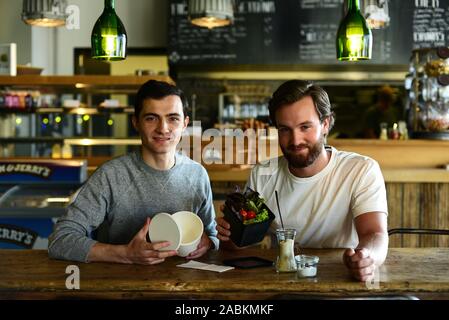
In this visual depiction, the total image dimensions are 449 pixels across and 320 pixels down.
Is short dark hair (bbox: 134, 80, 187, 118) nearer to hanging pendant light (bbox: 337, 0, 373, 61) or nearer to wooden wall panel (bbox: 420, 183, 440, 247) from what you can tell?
hanging pendant light (bbox: 337, 0, 373, 61)

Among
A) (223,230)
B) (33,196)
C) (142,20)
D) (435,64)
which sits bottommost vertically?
(33,196)

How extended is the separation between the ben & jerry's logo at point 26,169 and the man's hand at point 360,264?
223cm

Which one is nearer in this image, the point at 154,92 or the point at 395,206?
the point at 154,92

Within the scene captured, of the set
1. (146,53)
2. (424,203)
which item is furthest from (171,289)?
(146,53)

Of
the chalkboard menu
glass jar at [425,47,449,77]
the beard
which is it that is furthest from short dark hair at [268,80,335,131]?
the chalkboard menu

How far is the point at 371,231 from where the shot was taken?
2.09 metres

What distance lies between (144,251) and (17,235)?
1.76 meters

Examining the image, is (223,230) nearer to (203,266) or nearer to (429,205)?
(203,266)

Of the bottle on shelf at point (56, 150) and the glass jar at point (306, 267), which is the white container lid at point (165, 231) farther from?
the bottle on shelf at point (56, 150)

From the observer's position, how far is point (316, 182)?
2307 millimetres

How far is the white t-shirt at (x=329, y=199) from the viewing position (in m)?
2.25

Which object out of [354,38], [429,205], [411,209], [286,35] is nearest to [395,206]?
[411,209]

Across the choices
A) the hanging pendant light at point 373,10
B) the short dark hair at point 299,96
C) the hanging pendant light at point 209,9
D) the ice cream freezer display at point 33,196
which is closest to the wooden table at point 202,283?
the short dark hair at point 299,96
